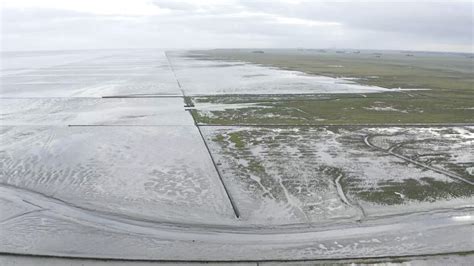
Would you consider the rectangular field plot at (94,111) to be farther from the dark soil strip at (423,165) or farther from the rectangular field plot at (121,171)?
the dark soil strip at (423,165)

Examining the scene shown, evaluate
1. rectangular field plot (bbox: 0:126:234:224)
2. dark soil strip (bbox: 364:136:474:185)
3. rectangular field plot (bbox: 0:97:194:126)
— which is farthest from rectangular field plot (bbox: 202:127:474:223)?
rectangular field plot (bbox: 0:97:194:126)

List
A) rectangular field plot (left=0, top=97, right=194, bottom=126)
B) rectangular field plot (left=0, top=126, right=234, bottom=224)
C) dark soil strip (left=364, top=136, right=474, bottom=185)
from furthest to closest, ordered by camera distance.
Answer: rectangular field plot (left=0, top=97, right=194, bottom=126), dark soil strip (left=364, top=136, right=474, bottom=185), rectangular field plot (left=0, top=126, right=234, bottom=224)

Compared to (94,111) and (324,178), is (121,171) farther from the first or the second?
(94,111)

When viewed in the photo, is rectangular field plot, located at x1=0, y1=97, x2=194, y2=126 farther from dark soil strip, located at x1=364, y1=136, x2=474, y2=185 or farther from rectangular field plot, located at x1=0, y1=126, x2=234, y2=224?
dark soil strip, located at x1=364, y1=136, x2=474, y2=185

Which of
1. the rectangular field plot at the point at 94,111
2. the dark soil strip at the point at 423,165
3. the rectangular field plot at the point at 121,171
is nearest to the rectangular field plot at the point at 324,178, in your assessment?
the dark soil strip at the point at 423,165

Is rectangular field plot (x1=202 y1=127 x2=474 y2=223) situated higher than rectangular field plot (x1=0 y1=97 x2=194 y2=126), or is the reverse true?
rectangular field plot (x1=0 y1=97 x2=194 y2=126)

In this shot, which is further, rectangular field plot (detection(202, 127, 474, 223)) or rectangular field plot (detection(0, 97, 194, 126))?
rectangular field plot (detection(0, 97, 194, 126))

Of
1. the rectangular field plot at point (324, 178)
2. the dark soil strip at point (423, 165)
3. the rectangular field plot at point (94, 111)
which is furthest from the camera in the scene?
the rectangular field plot at point (94, 111)

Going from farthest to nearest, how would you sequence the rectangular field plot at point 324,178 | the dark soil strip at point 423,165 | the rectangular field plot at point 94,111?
the rectangular field plot at point 94,111 < the dark soil strip at point 423,165 < the rectangular field plot at point 324,178
